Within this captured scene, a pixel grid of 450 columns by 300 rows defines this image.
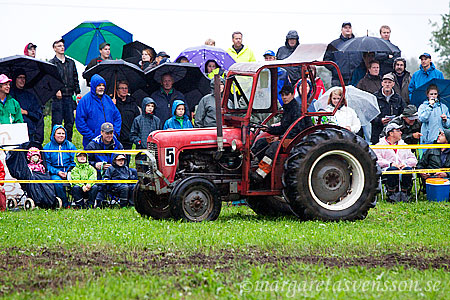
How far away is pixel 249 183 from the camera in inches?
440

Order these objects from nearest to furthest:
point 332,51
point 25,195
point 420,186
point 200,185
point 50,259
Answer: point 50,259, point 200,185, point 25,195, point 420,186, point 332,51

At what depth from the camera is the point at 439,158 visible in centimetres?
1498

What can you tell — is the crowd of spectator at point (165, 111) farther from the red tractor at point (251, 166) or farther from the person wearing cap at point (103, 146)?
the red tractor at point (251, 166)

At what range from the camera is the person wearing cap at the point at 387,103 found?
1622 cm

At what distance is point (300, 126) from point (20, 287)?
565 cm

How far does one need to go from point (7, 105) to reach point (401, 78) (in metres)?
9.20

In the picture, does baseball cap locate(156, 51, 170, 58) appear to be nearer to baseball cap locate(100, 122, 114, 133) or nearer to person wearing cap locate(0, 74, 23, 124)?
baseball cap locate(100, 122, 114, 133)

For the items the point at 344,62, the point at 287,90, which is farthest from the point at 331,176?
the point at 344,62

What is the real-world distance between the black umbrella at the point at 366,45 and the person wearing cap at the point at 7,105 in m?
7.65

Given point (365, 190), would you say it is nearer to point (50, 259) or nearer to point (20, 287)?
point (50, 259)

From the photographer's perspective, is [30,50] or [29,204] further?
[30,50]

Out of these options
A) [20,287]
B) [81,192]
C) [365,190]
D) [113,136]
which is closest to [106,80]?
[113,136]

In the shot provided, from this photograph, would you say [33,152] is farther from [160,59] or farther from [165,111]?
[160,59]

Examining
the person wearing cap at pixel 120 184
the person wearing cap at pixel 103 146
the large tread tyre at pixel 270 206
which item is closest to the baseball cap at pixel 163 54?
the person wearing cap at pixel 103 146
